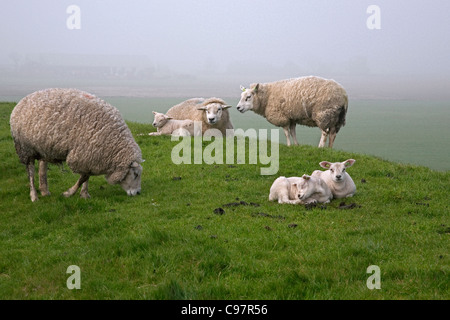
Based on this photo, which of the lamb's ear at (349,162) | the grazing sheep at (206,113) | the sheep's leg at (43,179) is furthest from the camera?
the grazing sheep at (206,113)

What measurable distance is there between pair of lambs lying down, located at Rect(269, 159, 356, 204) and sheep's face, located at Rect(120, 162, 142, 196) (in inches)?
122

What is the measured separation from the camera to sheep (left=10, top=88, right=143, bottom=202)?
32.1 feet

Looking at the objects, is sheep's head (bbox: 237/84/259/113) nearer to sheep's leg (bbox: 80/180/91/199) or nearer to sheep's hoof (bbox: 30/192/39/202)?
sheep's leg (bbox: 80/180/91/199)

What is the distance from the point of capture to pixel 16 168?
46.2ft

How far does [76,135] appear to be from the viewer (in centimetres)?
978

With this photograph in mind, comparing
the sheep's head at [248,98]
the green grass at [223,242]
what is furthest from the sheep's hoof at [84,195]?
the sheep's head at [248,98]

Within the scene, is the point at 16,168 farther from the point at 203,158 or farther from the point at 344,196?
the point at 344,196

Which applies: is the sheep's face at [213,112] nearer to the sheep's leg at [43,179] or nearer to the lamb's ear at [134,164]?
the lamb's ear at [134,164]

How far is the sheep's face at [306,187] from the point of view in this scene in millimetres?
9328

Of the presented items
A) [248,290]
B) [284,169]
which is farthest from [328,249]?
[284,169]

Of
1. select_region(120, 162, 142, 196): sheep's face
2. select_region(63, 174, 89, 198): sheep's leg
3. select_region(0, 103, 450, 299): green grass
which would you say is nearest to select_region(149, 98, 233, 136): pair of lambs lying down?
select_region(0, 103, 450, 299): green grass

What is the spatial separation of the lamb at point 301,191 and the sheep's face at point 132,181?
3091 mm

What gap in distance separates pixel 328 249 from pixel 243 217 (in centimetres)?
213

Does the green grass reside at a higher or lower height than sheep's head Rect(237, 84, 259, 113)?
lower
